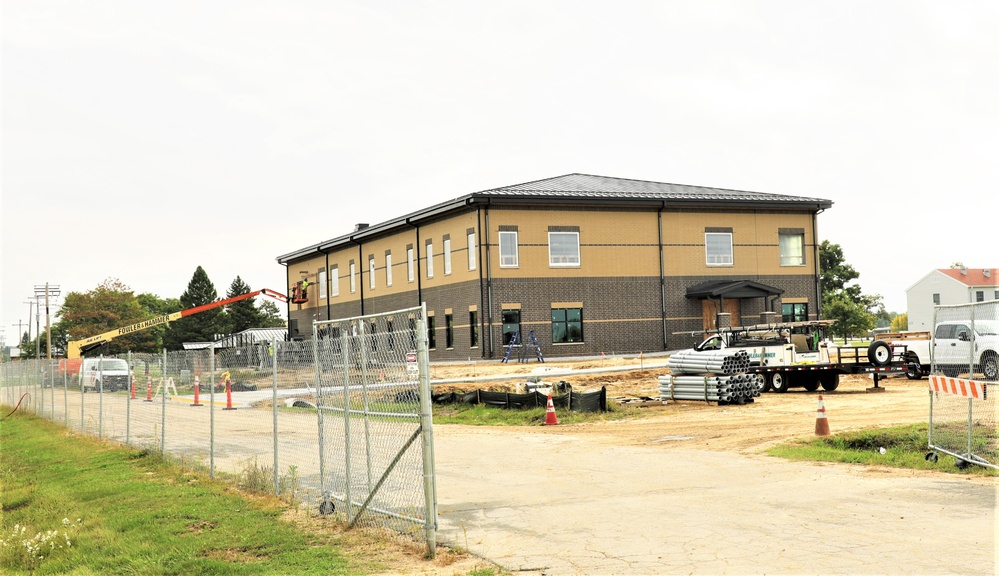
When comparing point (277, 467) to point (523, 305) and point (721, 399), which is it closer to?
point (721, 399)

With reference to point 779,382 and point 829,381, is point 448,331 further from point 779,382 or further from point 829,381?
point 829,381

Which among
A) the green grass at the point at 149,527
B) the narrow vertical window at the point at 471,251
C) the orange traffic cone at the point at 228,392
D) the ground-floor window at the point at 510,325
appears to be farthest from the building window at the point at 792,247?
the green grass at the point at 149,527

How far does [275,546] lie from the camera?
376 inches

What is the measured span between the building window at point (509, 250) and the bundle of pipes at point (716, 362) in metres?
16.5

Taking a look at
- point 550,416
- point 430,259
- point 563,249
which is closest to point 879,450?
point 550,416

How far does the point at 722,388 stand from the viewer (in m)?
25.9

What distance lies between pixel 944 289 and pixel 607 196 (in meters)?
71.5

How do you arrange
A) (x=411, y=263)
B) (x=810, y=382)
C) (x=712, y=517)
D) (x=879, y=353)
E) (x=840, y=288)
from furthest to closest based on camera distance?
(x=840, y=288), (x=411, y=263), (x=810, y=382), (x=879, y=353), (x=712, y=517)

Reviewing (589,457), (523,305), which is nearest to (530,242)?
(523,305)

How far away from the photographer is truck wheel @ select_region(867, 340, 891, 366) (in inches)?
1173

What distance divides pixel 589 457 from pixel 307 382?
601 cm

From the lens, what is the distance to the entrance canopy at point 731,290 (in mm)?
45469

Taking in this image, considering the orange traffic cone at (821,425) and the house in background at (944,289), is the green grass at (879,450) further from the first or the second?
the house in background at (944,289)

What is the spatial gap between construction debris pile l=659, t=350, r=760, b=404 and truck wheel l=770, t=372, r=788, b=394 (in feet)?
8.60
